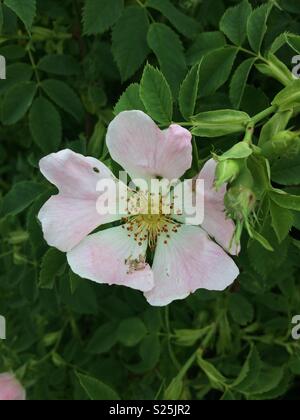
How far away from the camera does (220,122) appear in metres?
0.83

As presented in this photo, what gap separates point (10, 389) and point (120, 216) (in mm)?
561

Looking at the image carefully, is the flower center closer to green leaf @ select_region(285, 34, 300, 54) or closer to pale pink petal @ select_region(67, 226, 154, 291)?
pale pink petal @ select_region(67, 226, 154, 291)

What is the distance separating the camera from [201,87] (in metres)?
1.01

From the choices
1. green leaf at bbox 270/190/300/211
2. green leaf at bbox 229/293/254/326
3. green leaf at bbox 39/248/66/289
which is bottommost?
green leaf at bbox 229/293/254/326

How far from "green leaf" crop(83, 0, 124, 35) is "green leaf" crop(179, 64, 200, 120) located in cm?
24

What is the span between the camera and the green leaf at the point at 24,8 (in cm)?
96

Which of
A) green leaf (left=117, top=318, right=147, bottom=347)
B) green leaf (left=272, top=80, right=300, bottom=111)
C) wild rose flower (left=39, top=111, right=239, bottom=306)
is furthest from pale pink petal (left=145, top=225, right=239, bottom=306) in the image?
green leaf (left=117, top=318, right=147, bottom=347)

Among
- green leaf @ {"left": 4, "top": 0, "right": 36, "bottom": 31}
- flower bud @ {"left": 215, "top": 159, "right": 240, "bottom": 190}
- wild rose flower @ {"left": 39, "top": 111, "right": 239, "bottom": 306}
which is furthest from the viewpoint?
green leaf @ {"left": 4, "top": 0, "right": 36, "bottom": 31}

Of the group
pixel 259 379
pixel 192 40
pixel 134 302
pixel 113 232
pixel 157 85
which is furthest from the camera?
pixel 134 302

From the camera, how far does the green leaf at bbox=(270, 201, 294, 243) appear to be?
0.84m

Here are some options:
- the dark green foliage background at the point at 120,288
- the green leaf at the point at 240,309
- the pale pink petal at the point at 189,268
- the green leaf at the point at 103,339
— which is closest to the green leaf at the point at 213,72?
the dark green foliage background at the point at 120,288

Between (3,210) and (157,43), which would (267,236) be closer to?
(157,43)

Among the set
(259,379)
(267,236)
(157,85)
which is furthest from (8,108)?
(259,379)
